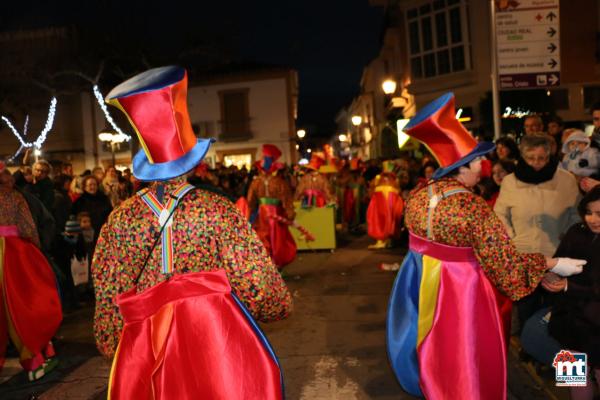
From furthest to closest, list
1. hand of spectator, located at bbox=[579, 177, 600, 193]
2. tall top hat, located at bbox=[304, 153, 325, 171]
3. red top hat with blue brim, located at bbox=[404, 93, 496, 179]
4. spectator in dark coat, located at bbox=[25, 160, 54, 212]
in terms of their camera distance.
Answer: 1. tall top hat, located at bbox=[304, 153, 325, 171]
2. spectator in dark coat, located at bbox=[25, 160, 54, 212]
3. hand of spectator, located at bbox=[579, 177, 600, 193]
4. red top hat with blue brim, located at bbox=[404, 93, 496, 179]

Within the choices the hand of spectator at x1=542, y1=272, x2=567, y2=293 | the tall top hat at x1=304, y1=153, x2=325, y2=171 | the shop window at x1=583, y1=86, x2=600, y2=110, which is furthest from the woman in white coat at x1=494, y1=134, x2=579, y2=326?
the shop window at x1=583, y1=86, x2=600, y2=110

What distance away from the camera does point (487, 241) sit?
323 centimetres

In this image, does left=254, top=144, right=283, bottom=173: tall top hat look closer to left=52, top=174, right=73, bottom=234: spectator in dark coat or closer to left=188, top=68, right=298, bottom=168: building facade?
left=52, top=174, right=73, bottom=234: spectator in dark coat

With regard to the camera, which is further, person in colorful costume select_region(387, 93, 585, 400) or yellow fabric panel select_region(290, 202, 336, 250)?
yellow fabric panel select_region(290, 202, 336, 250)

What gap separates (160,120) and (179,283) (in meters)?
0.71

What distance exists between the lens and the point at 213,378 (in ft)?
8.07

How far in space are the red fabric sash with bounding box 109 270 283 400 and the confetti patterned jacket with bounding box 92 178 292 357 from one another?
7 centimetres

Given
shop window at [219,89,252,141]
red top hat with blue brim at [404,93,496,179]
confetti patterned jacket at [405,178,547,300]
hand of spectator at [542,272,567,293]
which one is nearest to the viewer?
confetti patterned jacket at [405,178,547,300]

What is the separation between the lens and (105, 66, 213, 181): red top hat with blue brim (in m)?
2.50

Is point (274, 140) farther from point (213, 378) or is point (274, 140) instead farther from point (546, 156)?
point (213, 378)

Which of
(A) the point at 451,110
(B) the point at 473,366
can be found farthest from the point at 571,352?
(A) the point at 451,110

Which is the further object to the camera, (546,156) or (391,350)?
(546,156)

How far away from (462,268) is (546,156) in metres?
1.73

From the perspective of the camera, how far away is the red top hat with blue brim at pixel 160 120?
250 cm
